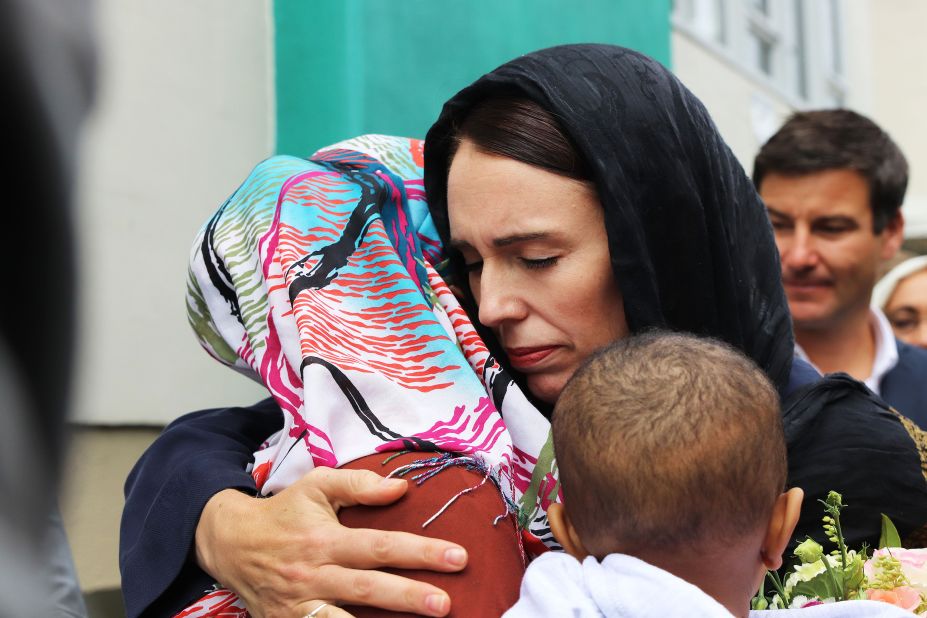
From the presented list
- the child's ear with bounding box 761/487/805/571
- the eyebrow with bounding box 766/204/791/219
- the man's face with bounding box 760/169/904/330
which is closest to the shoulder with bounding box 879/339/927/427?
the man's face with bounding box 760/169/904/330

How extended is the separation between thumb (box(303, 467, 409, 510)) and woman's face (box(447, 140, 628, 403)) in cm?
61

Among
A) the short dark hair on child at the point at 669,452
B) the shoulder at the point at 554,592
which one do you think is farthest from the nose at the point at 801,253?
the shoulder at the point at 554,592

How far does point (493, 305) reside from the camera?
7.50 feet

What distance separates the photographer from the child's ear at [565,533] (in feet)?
5.64

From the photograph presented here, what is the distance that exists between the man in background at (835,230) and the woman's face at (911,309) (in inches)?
57.8

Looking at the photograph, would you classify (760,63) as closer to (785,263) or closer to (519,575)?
(785,263)

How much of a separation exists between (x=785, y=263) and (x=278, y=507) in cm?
268

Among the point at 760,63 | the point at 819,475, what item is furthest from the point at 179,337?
the point at 760,63

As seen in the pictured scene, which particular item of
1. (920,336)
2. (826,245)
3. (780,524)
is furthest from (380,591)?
(920,336)

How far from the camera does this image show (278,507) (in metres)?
1.84

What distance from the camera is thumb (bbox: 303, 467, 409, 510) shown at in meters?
1.74

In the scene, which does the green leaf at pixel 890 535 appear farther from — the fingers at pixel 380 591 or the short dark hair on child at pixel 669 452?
the fingers at pixel 380 591

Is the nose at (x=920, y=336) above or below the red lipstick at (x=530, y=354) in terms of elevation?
below

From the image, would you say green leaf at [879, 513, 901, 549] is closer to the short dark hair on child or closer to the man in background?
the short dark hair on child
